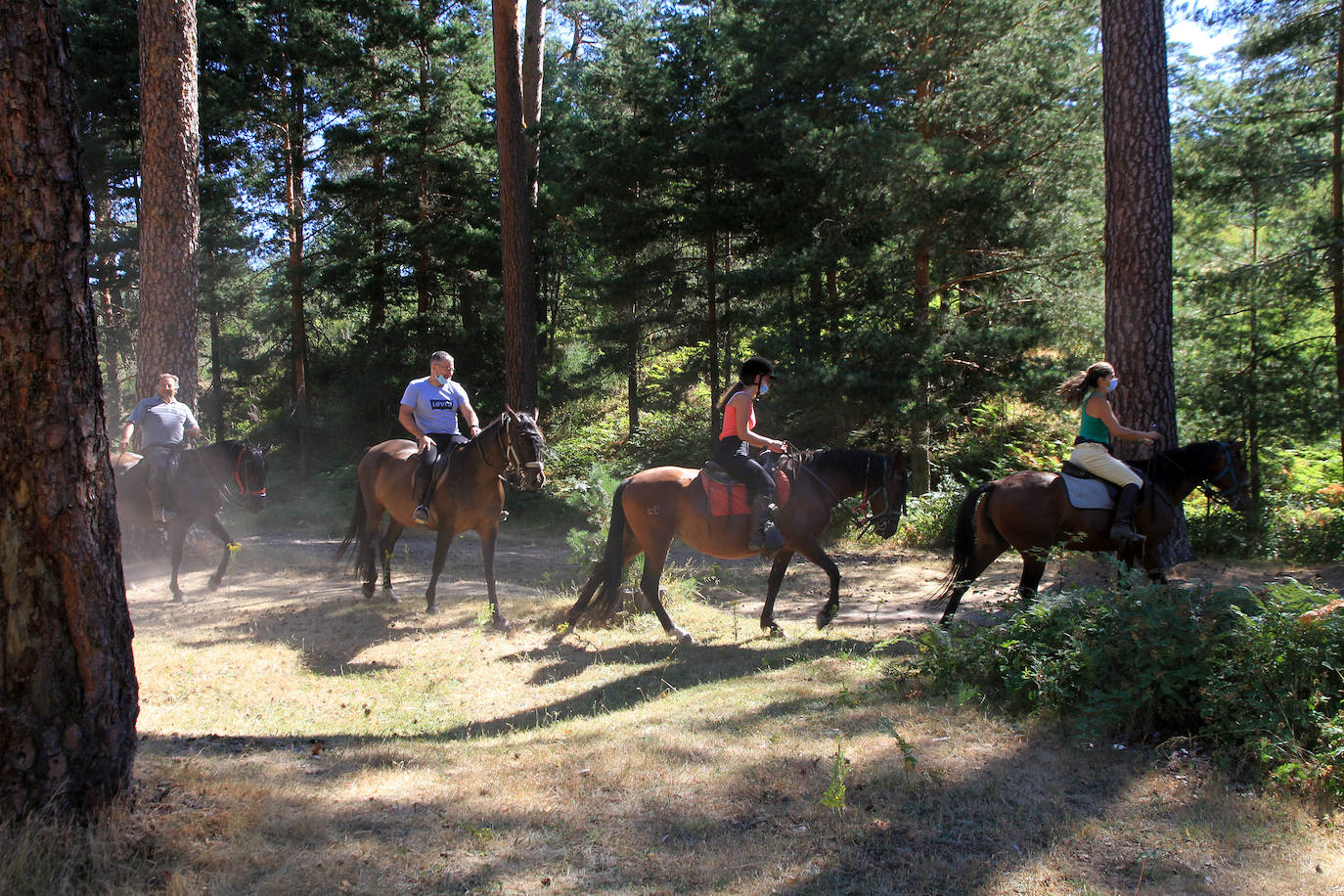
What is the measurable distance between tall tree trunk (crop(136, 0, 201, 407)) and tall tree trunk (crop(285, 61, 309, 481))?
834 cm

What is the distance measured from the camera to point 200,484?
10.6 metres

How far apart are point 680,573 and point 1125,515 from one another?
5.64m

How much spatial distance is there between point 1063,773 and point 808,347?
1048 centimetres

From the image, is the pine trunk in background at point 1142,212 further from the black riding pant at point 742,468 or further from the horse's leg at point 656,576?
the horse's leg at point 656,576

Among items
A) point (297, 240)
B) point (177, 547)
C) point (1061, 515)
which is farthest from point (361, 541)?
point (297, 240)

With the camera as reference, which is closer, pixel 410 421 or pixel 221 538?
pixel 410 421

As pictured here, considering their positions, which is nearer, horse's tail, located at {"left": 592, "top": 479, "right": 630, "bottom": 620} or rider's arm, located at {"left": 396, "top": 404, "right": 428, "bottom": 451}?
horse's tail, located at {"left": 592, "top": 479, "right": 630, "bottom": 620}

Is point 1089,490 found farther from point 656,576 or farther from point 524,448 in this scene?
point 524,448

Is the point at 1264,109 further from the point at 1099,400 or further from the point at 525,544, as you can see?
the point at 525,544

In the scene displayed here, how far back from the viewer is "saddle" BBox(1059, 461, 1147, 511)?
7.96 m

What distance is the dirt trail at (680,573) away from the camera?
965 cm

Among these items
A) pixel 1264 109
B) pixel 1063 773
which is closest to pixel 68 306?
pixel 1063 773

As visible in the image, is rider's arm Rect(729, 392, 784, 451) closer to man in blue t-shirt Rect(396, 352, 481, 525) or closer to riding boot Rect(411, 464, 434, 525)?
man in blue t-shirt Rect(396, 352, 481, 525)

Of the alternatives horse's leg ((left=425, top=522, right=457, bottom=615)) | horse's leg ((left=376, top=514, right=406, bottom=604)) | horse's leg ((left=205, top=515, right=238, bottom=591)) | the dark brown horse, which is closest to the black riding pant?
horse's leg ((left=425, top=522, right=457, bottom=615))
